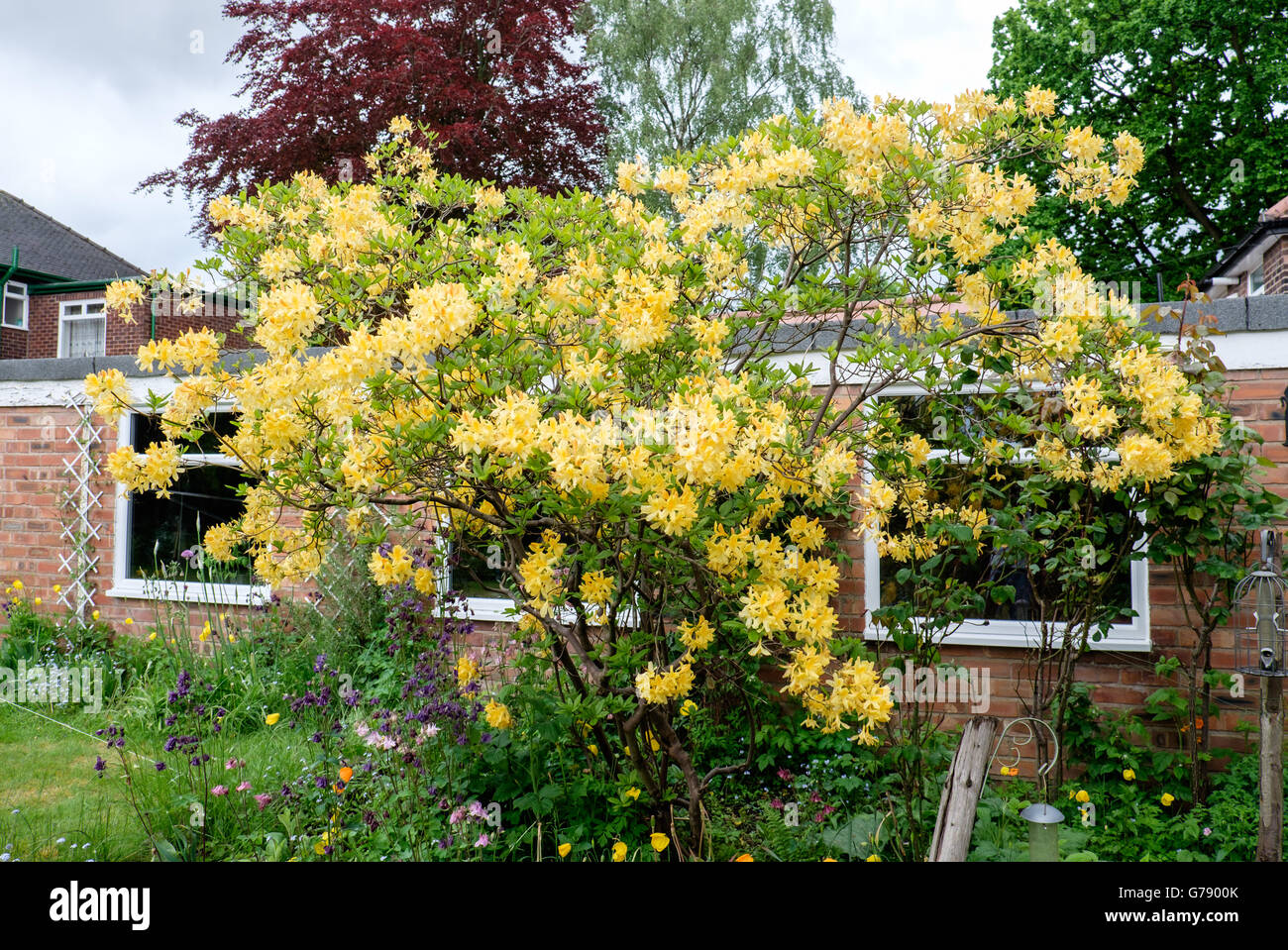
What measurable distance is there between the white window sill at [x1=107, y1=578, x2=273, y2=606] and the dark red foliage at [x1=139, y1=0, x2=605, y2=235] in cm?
860

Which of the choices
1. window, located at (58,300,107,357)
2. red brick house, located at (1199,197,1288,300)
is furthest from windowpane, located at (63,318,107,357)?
red brick house, located at (1199,197,1288,300)

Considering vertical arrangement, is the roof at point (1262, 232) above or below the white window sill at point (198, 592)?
Result: above

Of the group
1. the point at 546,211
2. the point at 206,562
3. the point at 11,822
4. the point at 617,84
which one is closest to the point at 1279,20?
the point at 617,84

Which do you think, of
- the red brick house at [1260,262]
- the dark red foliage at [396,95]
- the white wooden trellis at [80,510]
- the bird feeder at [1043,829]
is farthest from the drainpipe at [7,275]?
the bird feeder at [1043,829]

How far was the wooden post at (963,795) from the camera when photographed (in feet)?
7.77

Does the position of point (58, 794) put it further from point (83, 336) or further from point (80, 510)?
point (83, 336)

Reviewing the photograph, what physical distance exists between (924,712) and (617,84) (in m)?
16.6

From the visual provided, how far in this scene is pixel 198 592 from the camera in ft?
22.4

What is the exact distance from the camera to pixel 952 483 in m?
4.57

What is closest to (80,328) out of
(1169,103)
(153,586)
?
(153,586)

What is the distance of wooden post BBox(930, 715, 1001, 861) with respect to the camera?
237cm

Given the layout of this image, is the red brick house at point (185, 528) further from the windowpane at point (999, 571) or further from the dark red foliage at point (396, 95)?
the dark red foliage at point (396, 95)

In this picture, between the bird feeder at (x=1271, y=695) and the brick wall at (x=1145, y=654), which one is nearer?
the bird feeder at (x=1271, y=695)

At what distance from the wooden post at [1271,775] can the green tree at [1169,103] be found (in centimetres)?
1497
